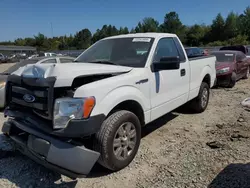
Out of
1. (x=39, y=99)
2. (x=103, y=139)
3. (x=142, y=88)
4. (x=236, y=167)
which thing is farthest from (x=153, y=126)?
(x=39, y=99)

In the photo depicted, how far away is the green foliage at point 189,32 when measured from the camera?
63575 millimetres

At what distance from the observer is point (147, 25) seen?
80.0 meters

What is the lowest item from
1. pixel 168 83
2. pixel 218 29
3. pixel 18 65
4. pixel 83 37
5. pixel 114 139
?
pixel 114 139

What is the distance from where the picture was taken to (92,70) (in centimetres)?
318

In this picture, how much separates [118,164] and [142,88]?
1.15 meters

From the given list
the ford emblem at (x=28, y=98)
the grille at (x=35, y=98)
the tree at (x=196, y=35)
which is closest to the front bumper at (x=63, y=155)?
the grille at (x=35, y=98)

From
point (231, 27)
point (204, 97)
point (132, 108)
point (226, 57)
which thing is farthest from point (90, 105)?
point (231, 27)

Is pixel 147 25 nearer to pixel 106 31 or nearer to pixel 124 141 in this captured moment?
pixel 106 31

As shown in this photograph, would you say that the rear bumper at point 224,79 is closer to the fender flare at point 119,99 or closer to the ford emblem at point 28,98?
the fender flare at point 119,99

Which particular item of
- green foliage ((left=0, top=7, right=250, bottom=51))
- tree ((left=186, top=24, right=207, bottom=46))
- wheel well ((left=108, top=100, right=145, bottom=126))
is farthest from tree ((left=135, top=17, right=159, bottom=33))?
wheel well ((left=108, top=100, right=145, bottom=126))

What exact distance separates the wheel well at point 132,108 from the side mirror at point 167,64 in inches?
26.4

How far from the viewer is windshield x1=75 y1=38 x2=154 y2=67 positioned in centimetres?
396

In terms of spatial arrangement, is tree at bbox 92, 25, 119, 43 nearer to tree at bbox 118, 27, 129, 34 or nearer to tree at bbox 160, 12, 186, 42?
tree at bbox 118, 27, 129, 34

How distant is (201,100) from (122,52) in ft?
8.63
